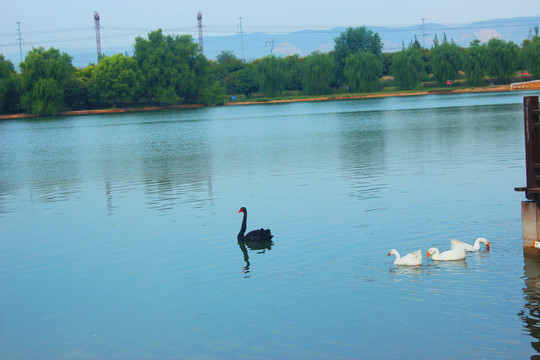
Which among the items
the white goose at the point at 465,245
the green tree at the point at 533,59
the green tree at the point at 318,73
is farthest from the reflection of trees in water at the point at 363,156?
the green tree at the point at 318,73

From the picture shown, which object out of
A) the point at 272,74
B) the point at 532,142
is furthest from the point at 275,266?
the point at 272,74

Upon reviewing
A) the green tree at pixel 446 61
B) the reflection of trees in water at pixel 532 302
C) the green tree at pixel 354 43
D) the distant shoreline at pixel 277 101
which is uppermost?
the green tree at pixel 354 43

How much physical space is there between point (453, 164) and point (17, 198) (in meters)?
19.0

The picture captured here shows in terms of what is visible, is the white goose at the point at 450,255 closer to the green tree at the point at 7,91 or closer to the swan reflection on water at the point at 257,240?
the swan reflection on water at the point at 257,240

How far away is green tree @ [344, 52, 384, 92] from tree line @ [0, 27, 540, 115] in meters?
0.20

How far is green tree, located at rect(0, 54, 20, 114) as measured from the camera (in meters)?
121

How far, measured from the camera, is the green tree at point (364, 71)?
428 feet

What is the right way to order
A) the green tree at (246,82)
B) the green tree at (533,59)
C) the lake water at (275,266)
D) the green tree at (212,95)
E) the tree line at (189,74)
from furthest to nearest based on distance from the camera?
the green tree at (246,82), the green tree at (212,95), the tree line at (189,74), the green tree at (533,59), the lake water at (275,266)

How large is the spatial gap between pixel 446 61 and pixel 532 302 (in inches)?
4703

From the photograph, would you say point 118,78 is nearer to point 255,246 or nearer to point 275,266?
point 255,246

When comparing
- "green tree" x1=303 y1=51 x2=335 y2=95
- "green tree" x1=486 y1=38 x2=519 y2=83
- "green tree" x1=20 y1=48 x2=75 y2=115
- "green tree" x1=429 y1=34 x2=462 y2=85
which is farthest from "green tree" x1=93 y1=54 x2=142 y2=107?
"green tree" x1=486 y1=38 x2=519 y2=83

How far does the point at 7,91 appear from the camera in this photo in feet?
398

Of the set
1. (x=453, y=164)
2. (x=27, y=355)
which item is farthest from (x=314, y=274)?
(x=453, y=164)

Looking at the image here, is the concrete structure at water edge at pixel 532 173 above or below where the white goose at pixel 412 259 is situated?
above
